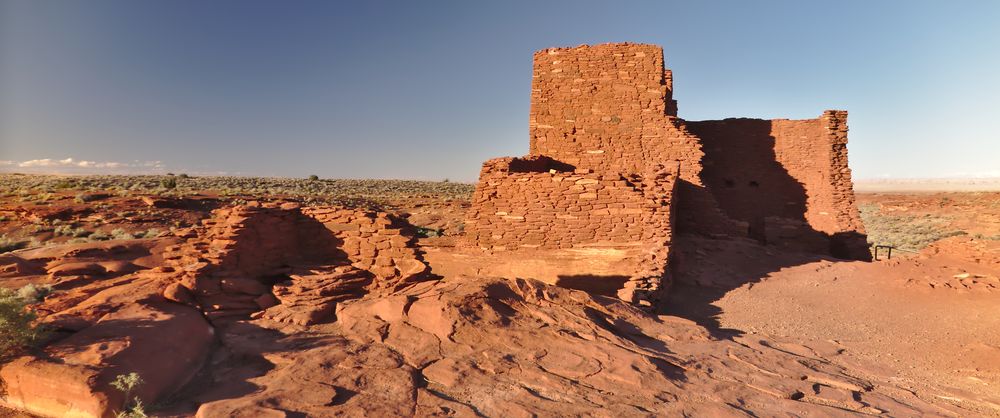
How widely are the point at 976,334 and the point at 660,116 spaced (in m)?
8.37

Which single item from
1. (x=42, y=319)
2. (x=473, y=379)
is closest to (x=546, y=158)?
(x=473, y=379)

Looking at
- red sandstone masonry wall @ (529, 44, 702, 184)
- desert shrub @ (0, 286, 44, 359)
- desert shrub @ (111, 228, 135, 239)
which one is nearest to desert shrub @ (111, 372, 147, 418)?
desert shrub @ (0, 286, 44, 359)

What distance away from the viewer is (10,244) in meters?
15.4

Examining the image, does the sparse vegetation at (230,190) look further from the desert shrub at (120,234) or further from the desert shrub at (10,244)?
the desert shrub at (10,244)

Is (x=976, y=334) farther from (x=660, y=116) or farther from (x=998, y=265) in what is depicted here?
(x=660, y=116)

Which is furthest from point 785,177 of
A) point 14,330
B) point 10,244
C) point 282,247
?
point 10,244

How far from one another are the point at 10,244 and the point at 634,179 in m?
19.8

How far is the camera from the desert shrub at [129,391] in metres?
3.79

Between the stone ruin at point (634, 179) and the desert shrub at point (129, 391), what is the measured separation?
274 inches

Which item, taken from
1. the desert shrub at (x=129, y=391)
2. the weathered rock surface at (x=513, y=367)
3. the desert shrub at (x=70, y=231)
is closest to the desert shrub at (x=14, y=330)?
the desert shrub at (x=129, y=391)

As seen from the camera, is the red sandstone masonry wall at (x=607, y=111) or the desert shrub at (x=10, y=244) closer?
the red sandstone masonry wall at (x=607, y=111)

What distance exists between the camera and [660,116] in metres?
13.8

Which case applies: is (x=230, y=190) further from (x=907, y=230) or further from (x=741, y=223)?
(x=907, y=230)

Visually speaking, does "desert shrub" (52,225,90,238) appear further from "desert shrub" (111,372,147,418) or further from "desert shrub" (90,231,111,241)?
"desert shrub" (111,372,147,418)
